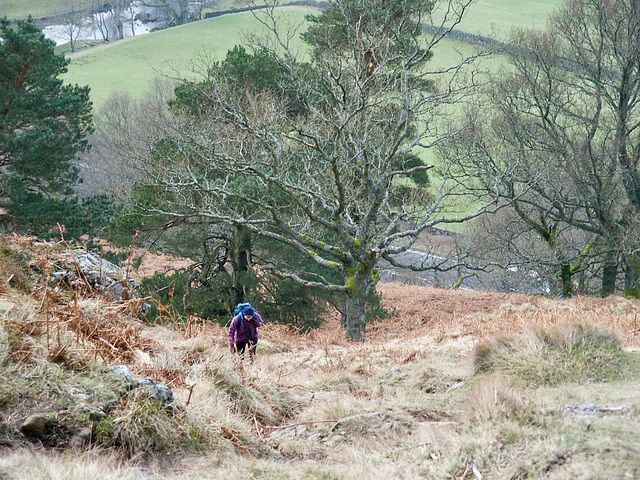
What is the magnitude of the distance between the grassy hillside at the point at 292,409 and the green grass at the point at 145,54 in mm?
51076

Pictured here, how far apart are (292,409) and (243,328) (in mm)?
2780

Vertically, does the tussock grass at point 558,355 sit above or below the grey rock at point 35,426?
below

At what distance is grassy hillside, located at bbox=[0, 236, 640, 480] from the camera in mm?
3930

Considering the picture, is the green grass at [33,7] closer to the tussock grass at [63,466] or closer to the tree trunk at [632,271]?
the tree trunk at [632,271]

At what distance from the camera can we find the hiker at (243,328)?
8.32 metres

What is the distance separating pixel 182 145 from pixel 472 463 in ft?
42.5

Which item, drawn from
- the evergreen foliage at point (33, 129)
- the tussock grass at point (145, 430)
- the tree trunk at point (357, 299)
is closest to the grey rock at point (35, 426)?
the tussock grass at point (145, 430)

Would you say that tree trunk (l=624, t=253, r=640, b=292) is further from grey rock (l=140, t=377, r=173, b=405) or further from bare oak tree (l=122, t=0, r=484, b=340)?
grey rock (l=140, t=377, r=173, b=405)

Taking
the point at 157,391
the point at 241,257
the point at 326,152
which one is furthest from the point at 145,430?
the point at 241,257

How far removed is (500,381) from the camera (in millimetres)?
5336

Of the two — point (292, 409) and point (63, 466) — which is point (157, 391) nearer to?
point (63, 466)

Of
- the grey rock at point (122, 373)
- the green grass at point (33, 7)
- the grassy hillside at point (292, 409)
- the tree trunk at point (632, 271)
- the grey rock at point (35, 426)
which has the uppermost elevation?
the green grass at point (33, 7)

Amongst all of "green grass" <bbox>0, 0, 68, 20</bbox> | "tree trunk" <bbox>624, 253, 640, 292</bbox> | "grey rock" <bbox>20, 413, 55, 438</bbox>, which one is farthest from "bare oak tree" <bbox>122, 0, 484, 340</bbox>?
"green grass" <bbox>0, 0, 68, 20</bbox>

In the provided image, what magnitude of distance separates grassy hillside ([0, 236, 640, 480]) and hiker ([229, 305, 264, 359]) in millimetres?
1032
